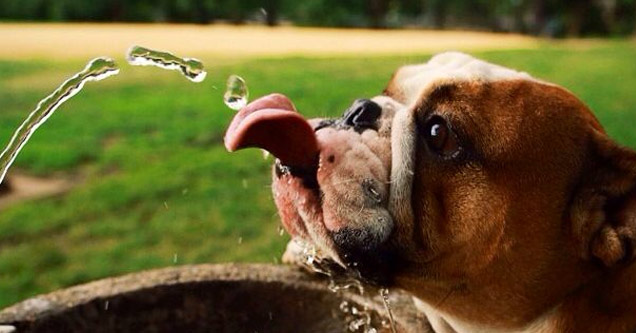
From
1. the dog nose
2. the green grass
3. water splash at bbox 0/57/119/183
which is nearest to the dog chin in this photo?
the dog nose

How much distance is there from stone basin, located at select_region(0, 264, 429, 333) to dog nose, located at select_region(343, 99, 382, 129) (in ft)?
1.71

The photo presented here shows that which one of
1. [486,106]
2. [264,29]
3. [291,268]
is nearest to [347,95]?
[291,268]

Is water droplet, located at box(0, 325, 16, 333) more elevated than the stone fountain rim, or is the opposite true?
water droplet, located at box(0, 325, 16, 333)

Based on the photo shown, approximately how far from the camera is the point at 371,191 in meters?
1.96

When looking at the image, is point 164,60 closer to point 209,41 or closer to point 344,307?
point 344,307

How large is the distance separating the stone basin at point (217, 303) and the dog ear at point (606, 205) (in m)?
0.56

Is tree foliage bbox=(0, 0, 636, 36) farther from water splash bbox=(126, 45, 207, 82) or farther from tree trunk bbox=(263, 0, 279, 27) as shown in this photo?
water splash bbox=(126, 45, 207, 82)

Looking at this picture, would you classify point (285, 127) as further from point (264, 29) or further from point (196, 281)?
point (264, 29)

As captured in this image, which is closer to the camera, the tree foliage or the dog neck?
the dog neck

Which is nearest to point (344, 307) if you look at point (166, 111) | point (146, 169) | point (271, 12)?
point (146, 169)

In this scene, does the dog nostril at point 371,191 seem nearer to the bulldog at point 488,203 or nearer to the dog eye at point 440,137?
the bulldog at point 488,203

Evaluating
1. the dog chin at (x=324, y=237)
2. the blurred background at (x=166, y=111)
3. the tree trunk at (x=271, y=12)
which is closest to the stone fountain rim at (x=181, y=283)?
the dog chin at (x=324, y=237)

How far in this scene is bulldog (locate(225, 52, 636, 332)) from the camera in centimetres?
195

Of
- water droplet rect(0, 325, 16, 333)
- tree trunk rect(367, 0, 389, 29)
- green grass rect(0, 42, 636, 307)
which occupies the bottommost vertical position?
tree trunk rect(367, 0, 389, 29)
